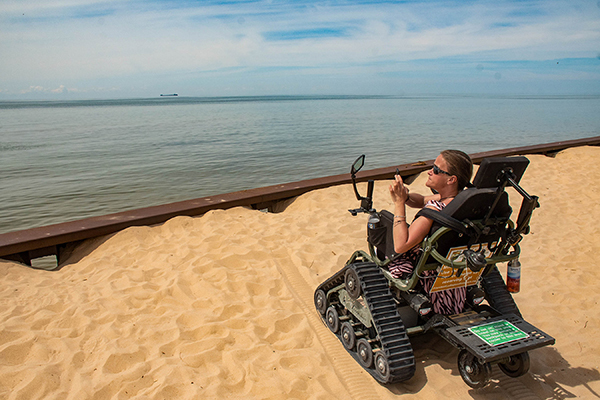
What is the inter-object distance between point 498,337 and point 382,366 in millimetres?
794

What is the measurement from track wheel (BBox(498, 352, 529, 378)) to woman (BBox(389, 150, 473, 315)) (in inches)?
18.8

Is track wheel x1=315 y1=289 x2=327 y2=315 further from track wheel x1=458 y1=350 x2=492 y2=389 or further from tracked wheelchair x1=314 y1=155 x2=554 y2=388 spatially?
track wheel x1=458 y1=350 x2=492 y2=389

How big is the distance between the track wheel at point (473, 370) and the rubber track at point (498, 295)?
650 millimetres

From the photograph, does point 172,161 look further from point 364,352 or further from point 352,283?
point 364,352

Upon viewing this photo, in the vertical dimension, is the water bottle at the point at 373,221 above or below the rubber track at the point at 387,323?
above

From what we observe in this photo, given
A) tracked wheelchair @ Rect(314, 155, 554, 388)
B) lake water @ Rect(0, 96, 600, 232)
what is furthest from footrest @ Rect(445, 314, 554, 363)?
lake water @ Rect(0, 96, 600, 232)

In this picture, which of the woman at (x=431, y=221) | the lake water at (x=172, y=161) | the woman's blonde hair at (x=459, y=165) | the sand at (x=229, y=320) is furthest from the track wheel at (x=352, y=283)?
the lake water at (x=172, y=161)

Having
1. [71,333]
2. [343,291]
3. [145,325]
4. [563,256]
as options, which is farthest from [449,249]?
[563,256]

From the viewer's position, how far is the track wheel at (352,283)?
9.77ft

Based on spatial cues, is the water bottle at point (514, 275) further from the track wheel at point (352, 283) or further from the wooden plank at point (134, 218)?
the wooden plank at point (134, 218)

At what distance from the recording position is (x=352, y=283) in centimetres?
305

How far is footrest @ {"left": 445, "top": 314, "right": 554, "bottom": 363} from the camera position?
2.49m

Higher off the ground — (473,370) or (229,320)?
(473,370)

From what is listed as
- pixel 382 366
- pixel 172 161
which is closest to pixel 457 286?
pixel 382 366
